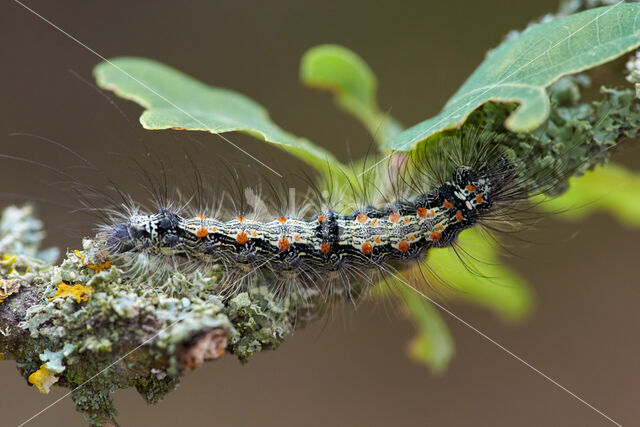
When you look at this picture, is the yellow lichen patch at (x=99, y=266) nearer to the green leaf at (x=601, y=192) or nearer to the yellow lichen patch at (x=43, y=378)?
the yellow lichen patch at (x=43, y=378)

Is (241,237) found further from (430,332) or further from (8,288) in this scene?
(430,332)

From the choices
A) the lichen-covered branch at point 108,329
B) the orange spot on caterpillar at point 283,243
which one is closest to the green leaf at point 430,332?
the orange spot on caterpillar at point 283,243

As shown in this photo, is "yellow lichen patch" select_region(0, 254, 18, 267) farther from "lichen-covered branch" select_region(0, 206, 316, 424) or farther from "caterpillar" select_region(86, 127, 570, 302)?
"caterpillar" select_region(86, 127, 570, 302)

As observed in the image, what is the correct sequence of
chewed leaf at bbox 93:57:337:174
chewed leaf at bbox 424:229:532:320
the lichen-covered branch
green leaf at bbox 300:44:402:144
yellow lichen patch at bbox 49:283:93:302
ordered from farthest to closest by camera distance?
green leaf at bbox 300:44:402:144, chewed leaf at bbox 424:229:532:320, chewed leaf at bbox 93:57:337:174, yellow lichen patch at bbox 49:283:93:302, the lichen-covered branch

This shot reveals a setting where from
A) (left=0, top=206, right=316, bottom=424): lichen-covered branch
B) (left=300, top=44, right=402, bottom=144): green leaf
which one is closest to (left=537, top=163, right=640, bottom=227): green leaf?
(left=300, top=44, right=402, bottom=144): green leaf

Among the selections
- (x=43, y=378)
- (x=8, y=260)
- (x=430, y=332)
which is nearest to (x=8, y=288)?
(x=8, y=260)
